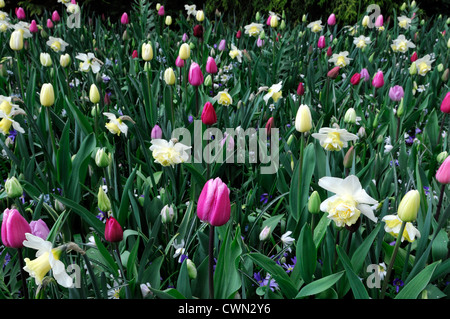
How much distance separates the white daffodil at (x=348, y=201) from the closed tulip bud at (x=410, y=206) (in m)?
0.07

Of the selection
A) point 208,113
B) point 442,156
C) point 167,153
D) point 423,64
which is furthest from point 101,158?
point 423,64

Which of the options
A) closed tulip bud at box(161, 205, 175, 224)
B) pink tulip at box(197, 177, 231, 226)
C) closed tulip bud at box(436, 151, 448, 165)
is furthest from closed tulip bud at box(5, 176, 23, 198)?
closed tulip bud at box(436, 151, 448, 165)

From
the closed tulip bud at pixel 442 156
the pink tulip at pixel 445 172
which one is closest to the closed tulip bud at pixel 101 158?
the pink tulip at pixel 445 172

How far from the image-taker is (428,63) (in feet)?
8.15

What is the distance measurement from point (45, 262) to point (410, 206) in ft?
Answer: 2.34

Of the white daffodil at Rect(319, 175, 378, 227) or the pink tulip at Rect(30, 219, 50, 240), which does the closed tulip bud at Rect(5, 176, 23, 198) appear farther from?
the white daffodil at Rect(319, 175, 378, 227)

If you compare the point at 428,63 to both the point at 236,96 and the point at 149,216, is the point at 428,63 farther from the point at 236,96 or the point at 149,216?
the point at 149,216

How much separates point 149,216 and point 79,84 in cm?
168

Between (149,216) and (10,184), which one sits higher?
(10,184)

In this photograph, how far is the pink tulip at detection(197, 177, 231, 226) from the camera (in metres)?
0.89

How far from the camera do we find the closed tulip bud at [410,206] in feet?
2.81

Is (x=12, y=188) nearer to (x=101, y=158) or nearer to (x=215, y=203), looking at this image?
(x=101, y=158)

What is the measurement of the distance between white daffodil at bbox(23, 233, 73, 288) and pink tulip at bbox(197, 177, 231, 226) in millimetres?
284
